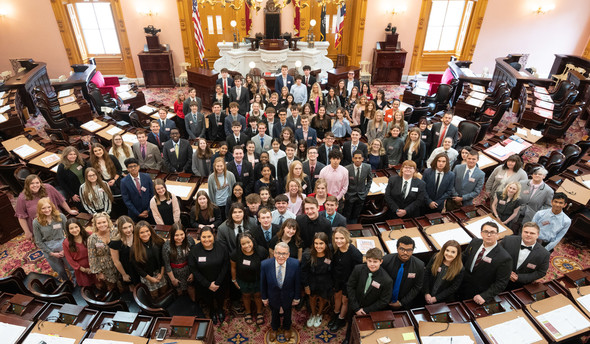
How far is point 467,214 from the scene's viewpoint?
186 inches

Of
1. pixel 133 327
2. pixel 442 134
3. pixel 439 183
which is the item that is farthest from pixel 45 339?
pixel 442 134

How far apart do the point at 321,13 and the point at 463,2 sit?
18.6 feet

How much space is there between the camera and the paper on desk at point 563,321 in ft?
10.3

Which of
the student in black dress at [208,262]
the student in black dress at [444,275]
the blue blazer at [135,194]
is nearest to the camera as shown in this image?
the student in black dress at [444,275]

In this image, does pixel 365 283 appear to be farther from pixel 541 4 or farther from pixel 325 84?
pixel 541 4

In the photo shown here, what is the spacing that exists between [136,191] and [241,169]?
4.95 ft

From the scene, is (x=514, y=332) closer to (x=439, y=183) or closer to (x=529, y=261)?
(x=529, y=261)

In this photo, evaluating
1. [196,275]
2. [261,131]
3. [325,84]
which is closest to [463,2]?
[325,84]

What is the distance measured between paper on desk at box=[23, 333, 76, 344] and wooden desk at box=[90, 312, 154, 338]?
0.64 ft

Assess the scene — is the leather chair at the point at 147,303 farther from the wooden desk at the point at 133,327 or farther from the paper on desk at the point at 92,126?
the paper on desk at the point at 92,126

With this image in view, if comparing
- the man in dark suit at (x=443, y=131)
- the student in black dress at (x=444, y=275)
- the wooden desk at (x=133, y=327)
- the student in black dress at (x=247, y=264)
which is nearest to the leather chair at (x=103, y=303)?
the wooden desk at (x=133, y=327)

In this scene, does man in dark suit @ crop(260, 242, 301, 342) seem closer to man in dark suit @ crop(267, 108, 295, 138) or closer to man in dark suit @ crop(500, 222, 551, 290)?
man in dark suit @ crop(500, 222, 551, 290)

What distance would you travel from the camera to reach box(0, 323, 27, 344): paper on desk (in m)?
3.07

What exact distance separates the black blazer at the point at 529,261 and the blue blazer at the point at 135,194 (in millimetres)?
4580
